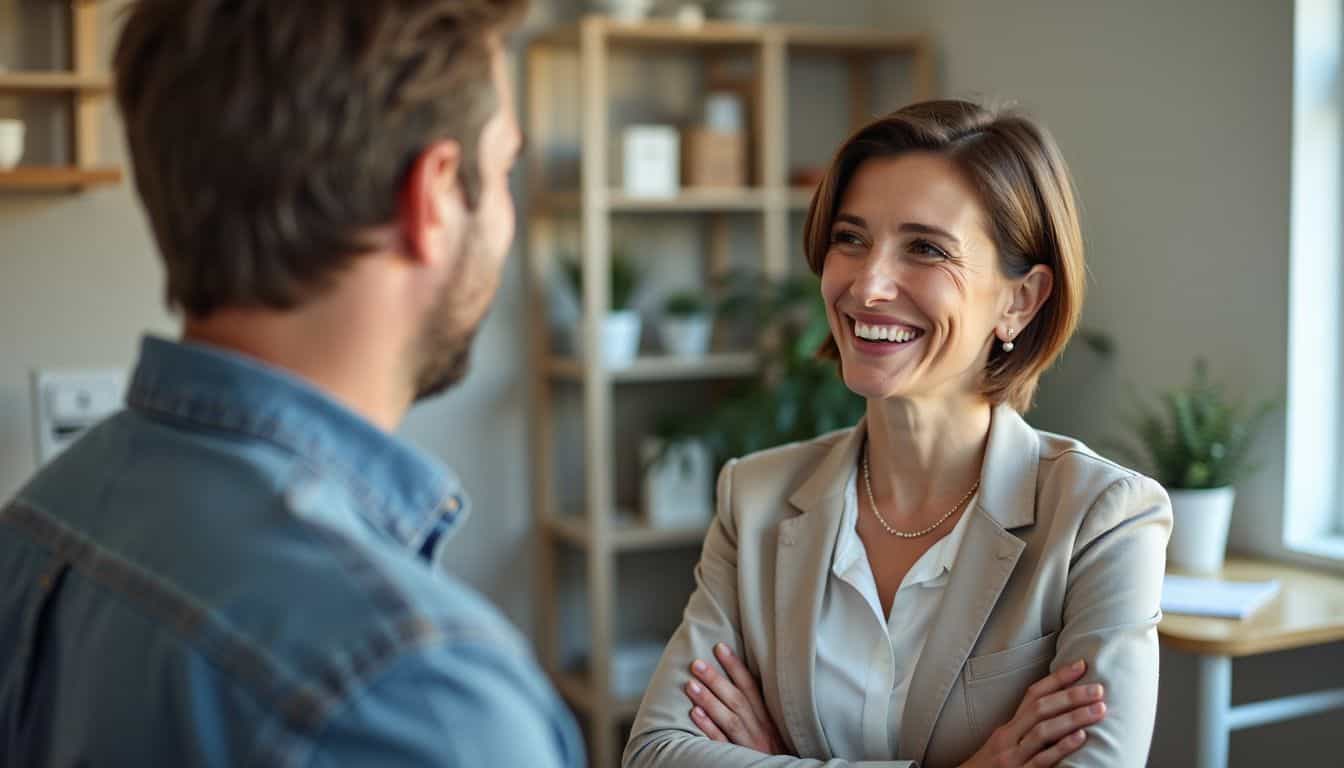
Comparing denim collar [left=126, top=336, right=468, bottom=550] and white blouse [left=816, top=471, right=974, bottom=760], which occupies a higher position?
denim collar [left=126, top=336, right=468, bottom=550]

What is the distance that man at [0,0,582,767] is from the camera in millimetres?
715

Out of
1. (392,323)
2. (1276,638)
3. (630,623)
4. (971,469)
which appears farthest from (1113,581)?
(630,623)

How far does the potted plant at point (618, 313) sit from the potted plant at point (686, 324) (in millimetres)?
99

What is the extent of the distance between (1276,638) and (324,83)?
1.88m

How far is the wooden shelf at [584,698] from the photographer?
3.54 metres

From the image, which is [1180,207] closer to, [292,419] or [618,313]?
[618,313]

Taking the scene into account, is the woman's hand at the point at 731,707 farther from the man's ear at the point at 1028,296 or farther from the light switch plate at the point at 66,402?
the light switch plate at the point at 66,402

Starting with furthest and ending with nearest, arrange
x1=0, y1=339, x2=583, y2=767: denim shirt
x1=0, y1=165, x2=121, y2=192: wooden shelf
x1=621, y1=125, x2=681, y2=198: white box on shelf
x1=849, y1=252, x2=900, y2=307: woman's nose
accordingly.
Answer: x1=621, y1=125, x2=681, y2=198: white box on shelf → x1=0, y1=165, x2=121, y2=192: wooden shelf → x1=849, y1=252, x2=900, y2=307: woman's nose → x1=0, y1=339, x2=583, y2=767: denim shirt

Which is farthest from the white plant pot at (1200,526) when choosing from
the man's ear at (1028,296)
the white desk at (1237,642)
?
the man's ear at (1028,296)

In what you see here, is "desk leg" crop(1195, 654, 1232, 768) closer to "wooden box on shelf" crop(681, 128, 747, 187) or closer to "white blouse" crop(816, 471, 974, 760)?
"white blouse" crop(816, 471, 974, 760)

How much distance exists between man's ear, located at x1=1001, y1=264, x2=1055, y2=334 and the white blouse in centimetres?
25

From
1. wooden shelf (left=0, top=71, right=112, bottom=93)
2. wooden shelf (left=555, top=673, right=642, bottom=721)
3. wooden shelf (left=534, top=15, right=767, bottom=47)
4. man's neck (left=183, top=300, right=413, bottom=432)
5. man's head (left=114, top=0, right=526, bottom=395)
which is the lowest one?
wooden shelf (left=555, top=673, right=642, bottom=721)

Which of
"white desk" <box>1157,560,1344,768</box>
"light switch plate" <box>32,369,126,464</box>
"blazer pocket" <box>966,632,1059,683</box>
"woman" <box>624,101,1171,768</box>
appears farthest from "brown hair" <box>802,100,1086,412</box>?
"light switch plate" <box>32,369,126,464</box>

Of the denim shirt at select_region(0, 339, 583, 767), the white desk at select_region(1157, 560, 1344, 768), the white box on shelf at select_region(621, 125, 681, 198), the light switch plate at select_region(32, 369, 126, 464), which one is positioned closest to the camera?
the denim shirt at select_region(0, 339, 583, 767)
